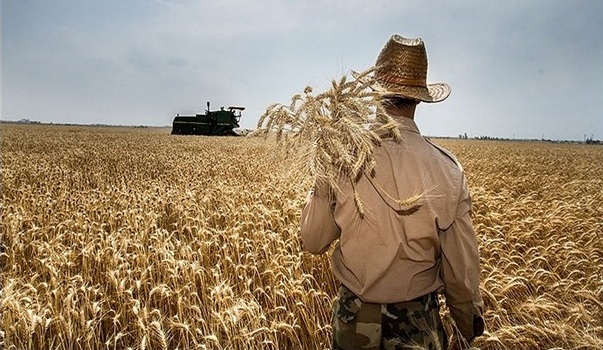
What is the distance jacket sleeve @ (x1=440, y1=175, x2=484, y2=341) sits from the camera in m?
2.04

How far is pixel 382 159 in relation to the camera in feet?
6.56

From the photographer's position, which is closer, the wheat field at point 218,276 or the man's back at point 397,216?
the man's back at point 397,216

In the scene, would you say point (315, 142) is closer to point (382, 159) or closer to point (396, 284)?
point (382, 159)

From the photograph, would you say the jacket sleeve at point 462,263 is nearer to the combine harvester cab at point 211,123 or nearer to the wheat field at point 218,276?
the wheat field at point 218,276

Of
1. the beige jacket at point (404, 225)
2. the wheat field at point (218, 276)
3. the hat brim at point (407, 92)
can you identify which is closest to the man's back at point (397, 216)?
the beige jacket at point (404, 225)

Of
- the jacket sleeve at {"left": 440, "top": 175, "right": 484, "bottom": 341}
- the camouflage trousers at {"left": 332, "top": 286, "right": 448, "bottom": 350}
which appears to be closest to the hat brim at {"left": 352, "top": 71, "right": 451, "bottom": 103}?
the jacket sleeve at {"left": 440, "top": 175, "right": 484, "bottom": 341}

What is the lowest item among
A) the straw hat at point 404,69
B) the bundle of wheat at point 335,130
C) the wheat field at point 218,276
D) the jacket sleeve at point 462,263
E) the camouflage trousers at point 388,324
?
the wheat field at point 218,276

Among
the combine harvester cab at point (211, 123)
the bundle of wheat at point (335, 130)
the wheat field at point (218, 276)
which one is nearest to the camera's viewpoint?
the bundle of wheat at point (335, 130)

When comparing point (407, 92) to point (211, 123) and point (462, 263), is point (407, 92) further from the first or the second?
point (211, 123)

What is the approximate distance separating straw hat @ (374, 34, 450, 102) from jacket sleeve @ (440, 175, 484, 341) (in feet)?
1.78

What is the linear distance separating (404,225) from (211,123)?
48.5m

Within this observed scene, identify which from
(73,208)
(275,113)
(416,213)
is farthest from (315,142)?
(73,208)

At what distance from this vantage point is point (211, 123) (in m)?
48.6

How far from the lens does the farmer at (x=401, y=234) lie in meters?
1.96
